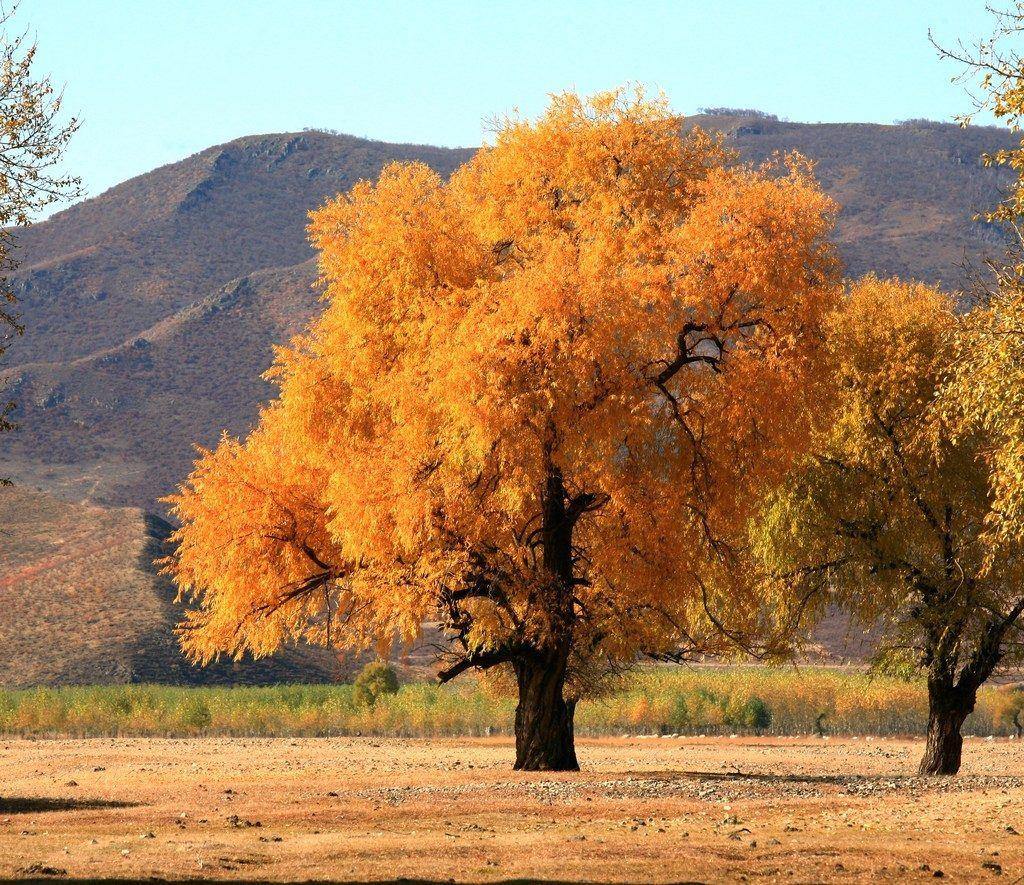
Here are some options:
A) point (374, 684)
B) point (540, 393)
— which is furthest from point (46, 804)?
point (374, 684)

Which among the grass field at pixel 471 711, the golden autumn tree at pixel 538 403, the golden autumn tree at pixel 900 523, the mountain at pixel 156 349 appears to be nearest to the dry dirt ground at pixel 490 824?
the golden autumn tree at pixel 900 523

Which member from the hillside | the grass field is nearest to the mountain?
the hillside

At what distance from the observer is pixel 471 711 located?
181 feet

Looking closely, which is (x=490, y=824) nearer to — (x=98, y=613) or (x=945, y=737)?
(x=945, y=737)

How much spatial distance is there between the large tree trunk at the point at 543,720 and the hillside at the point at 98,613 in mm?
A: 40959

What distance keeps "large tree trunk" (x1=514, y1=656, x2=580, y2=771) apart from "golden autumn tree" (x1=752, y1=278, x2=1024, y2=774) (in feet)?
18.7

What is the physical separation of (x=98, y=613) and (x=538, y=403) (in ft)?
196

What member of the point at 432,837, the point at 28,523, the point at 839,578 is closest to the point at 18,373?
the point at 28,523

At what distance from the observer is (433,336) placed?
2531 centimetres

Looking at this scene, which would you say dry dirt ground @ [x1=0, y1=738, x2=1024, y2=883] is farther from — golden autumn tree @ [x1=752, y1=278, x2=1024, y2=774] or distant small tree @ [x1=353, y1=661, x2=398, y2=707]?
distant small tree @ [x1=353, y1=661, x2=398, y2=707]

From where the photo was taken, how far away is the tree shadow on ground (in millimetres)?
22584

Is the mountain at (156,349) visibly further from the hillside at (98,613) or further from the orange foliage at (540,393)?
the orange foliage at (540,393)

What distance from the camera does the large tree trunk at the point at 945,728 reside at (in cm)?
3269

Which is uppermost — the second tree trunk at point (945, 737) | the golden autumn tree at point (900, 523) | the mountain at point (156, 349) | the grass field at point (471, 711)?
the mountain at point (156, 349)
